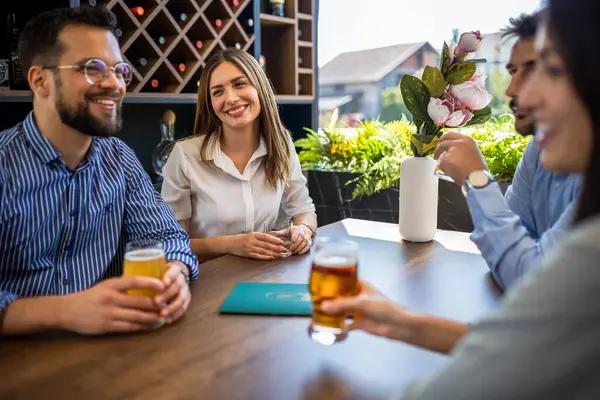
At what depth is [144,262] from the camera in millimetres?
1173

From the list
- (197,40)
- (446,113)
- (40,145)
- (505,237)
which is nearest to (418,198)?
(446,113)

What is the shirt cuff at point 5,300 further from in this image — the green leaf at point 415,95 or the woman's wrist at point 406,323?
the green leaf at point 415,95

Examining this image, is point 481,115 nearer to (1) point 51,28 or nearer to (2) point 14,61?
(1) point 51,28

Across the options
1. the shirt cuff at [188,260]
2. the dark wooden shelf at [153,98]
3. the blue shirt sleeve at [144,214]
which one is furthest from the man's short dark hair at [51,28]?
the dark wooden shelf at [153,98]

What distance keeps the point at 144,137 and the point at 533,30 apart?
8.01ft

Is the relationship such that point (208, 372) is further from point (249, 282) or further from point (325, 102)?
point (325, 102)

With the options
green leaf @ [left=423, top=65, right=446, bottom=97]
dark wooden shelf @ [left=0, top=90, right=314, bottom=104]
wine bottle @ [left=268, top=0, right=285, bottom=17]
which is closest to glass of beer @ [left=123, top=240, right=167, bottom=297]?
green leaf @ [left=423, top=65, right=446, bottom=97]

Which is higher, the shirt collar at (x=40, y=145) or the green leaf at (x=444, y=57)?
the green leaf at (x=444, y=57)

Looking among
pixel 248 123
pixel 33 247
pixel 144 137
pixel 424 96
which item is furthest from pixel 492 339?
pixel 144 137

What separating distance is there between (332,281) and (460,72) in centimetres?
105

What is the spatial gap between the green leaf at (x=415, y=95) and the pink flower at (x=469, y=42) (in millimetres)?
164

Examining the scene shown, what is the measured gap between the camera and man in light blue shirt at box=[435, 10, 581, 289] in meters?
1.34

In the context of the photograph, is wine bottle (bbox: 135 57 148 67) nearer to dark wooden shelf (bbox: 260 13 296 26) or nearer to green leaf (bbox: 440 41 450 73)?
dark wooden shelf (bbox: 260 13 296 26)

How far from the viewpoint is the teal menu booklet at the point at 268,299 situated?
125 cm
